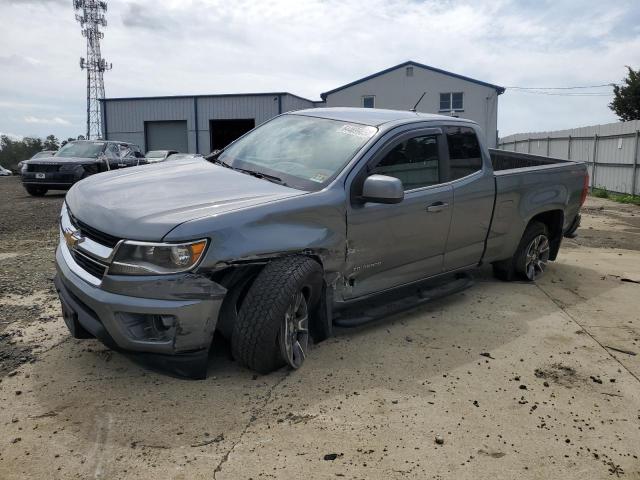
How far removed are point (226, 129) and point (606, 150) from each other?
25.0 metres

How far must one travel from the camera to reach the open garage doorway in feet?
119

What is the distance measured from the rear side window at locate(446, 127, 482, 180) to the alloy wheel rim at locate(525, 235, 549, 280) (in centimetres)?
144

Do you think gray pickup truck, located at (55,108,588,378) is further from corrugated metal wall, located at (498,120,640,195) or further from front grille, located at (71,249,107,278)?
corrugated metal wall, located at (498,120,640,195)

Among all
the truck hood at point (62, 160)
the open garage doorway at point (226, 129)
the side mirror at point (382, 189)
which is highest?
the open garage doorway at point (226, 129)

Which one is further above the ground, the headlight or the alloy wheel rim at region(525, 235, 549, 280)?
the headlight

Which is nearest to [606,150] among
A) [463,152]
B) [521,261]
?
[521,261]

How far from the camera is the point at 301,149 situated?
4391 millimetres

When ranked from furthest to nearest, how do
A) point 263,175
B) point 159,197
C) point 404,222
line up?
point 404,222, point 263,175, point 159,197

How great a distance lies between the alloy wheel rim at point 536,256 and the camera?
613cm

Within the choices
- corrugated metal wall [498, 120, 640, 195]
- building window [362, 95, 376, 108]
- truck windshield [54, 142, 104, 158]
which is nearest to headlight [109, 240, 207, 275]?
truck windshield [54, 142, 104, 158]

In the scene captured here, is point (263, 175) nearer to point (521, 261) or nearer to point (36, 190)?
point (521, 261)

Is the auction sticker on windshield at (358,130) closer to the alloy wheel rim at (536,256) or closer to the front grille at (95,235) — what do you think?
the front grille at (95,235)

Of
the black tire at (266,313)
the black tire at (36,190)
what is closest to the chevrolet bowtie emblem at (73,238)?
the black tire at (266,313)

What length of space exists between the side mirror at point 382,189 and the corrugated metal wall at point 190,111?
3179 centimetres
